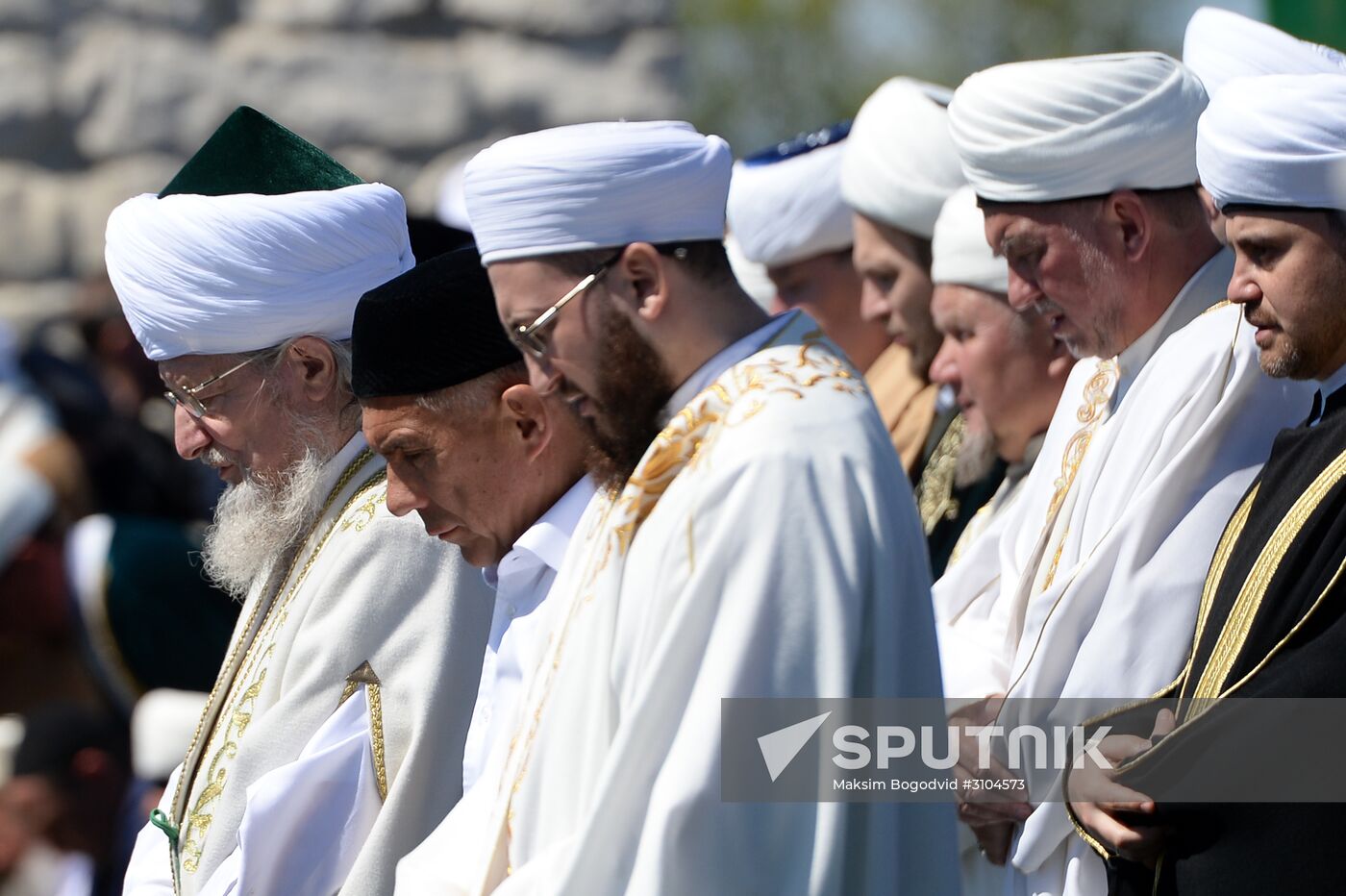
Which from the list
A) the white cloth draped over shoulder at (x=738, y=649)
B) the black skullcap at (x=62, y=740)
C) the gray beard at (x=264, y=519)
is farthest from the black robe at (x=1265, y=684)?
the black skullcap at (x=62, y=740)

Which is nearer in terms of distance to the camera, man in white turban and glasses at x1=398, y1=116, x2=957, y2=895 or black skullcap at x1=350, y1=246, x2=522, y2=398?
man in white turban and glasses at x1=398, y1=116, x2=957, y2=895

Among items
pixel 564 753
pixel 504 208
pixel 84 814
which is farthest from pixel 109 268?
pixel 564 753

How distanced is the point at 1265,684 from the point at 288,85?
30.1ft

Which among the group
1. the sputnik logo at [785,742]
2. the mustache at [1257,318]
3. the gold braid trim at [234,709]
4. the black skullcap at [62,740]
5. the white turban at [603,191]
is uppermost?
the white turban at [603,191]

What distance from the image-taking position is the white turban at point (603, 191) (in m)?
3.04

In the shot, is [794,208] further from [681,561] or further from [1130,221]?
[681,561]

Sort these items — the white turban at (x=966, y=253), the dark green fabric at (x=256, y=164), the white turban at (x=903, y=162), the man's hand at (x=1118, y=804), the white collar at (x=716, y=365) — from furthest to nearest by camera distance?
the white turban at (x=903, y=162) → the white turban at (x=966, y=253) → the dark green fabric at (x=256, y=164) → the man's hand at (x=1118, y=804) → the white collar at (x=716, y=365)

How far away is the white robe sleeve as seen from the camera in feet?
12.2

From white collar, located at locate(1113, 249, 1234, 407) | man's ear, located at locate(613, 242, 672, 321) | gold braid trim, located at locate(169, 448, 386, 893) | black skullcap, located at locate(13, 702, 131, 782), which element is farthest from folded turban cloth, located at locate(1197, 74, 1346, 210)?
black skullcap, located at locate(13, 702, 131, 782)

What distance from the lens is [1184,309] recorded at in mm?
4156

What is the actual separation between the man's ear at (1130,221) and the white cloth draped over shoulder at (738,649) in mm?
1530

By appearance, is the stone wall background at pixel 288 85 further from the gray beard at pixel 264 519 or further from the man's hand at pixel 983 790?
the man's hand at pixel 983 790

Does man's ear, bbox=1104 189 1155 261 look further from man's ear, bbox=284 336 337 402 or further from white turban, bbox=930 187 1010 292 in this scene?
man's ear, bbox=284 336 337 402

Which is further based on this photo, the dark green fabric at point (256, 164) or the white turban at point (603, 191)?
the dark green fabric at point (256, 164)
